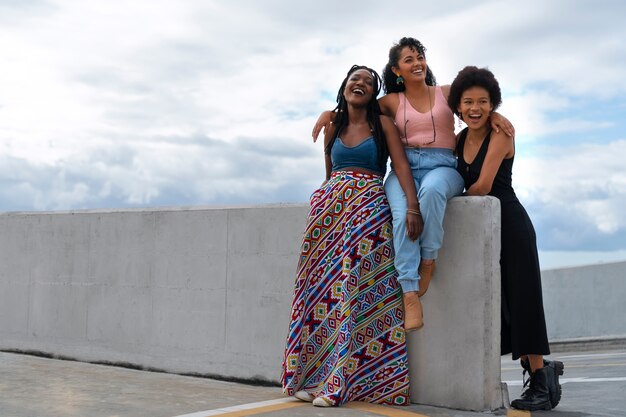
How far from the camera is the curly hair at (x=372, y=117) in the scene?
517 centimetres

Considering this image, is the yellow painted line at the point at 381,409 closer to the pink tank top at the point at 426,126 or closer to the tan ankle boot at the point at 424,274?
the tan ankle boot at the point at 424,274

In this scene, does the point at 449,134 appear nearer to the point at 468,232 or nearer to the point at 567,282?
the point at 468,232

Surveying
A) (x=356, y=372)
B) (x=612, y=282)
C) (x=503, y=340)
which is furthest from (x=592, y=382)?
(x=612, y=282)

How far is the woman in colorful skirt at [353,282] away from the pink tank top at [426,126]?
0.10 metres

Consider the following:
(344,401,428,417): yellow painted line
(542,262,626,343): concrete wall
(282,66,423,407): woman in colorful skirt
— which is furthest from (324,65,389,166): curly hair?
(542,262,626,343): concrete wall

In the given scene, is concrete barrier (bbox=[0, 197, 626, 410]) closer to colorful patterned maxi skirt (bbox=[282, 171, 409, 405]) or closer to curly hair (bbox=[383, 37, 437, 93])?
colorful patterned maxi skirt (bbox=[282, 171, 409, 405])

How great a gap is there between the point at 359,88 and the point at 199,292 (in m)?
2.20

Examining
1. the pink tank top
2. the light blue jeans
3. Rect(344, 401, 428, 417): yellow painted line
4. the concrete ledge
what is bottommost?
Rect(344, 401, 428, 417): yellow painted line

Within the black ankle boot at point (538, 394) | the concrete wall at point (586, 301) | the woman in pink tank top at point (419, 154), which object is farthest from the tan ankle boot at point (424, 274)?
the concrete wall at point (586, 301)

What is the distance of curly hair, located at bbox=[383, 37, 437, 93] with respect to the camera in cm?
527

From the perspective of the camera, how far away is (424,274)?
5016mm

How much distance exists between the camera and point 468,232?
4980mm

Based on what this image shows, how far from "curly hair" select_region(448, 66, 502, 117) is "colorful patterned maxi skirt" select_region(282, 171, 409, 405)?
0.68 meters

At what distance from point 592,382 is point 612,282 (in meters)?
8.90
